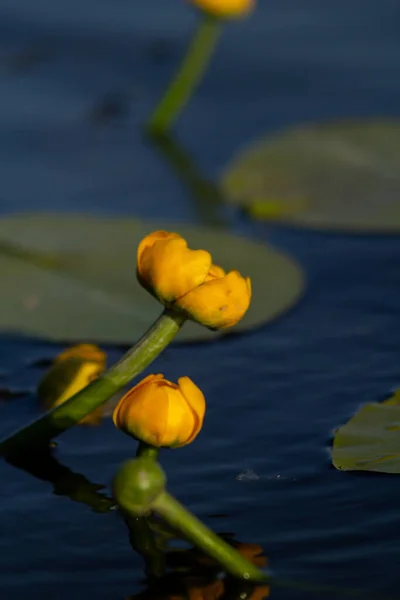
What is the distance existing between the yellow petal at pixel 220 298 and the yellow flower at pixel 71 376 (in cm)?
28

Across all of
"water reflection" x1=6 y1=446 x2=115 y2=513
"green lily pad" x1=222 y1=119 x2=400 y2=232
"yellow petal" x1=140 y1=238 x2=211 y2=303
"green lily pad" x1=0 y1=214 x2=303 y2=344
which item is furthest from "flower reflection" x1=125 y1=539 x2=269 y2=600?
"green lily pad" x1=222 y1=119 x2=400 y2=232

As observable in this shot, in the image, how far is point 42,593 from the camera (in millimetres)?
992

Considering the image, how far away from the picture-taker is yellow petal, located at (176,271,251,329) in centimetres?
96

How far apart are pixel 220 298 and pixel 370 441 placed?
27 centimetres

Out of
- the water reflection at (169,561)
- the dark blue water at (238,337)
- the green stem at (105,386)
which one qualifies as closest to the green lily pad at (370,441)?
the dark blue water at (238,337)

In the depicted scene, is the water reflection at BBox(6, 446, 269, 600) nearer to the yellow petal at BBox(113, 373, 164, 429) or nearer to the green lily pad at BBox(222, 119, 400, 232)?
the yellow petal at BBox(113, 373, 164, 429)

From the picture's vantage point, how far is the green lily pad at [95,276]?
4.93 feet

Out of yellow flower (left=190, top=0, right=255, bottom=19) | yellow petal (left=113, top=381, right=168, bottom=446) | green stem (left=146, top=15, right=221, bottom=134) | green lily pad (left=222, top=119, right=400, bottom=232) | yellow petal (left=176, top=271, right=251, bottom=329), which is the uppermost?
yellow flower (left=190, top=0, right=255, bottom=19)

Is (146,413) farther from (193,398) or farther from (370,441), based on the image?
(370,441)

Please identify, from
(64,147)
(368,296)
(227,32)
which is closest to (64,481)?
(368,296)

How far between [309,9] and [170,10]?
12.9 inches

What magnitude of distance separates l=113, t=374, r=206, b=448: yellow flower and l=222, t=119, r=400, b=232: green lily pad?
3.04 feet

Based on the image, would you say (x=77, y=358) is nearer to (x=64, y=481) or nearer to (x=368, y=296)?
(x=64, y=481)

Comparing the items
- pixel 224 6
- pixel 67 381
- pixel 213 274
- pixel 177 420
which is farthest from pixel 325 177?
pixel 177 420
